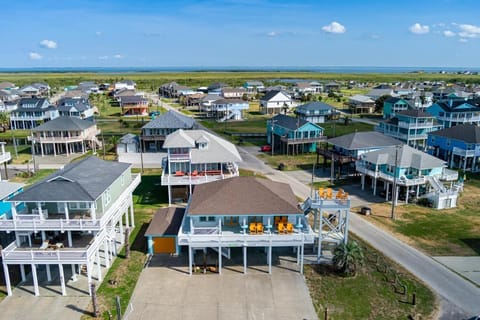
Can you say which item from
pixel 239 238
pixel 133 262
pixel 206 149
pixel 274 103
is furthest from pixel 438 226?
pixel 274 103

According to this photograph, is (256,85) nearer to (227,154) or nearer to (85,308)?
(227,154)

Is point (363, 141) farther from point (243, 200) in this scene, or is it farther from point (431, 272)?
point (243, 200)

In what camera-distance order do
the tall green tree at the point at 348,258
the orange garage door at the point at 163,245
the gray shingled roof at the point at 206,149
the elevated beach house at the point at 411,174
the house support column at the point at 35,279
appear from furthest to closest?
the gray shingled roof at the point at 206,149 < the elevated beach house at the point at 411,174 < the orange garage door at the point at 163,245 < the tall green tree at the point at 348,258 < the house support column at the point at 35,279

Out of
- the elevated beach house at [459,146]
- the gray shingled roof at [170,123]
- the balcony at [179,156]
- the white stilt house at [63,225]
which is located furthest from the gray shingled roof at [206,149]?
the elevated beach house at [459,146]

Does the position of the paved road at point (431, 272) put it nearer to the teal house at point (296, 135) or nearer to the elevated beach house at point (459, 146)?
the elevated beach house at point (459, 146)

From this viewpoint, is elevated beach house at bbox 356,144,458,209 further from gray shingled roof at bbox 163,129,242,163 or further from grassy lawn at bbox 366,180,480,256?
gray shingled roof at bbox 163,129,242,163

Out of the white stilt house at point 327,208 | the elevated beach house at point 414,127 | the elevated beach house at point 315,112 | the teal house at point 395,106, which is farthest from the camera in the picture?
the teal house at point 395,106

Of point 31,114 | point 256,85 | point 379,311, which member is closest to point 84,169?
point 379,311
